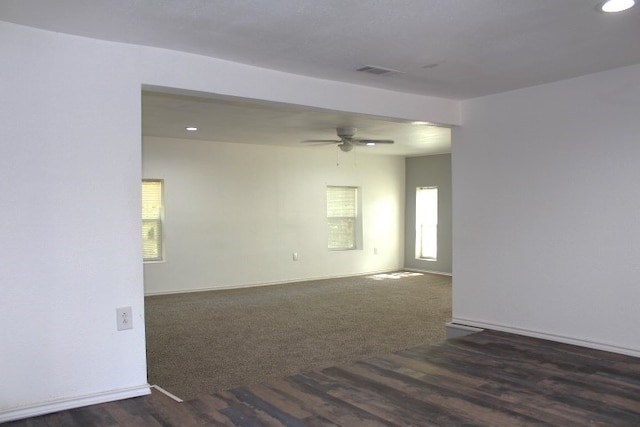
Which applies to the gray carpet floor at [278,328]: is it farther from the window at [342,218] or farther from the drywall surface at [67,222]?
the window at [342,218]

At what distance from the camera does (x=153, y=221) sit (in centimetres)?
810

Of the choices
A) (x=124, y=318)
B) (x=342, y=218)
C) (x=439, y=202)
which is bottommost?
(x=124, y=318)

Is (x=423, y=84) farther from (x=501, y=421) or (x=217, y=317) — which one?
(x=217, y=317)

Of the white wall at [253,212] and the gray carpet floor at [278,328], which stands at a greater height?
the white wall at [253,212]

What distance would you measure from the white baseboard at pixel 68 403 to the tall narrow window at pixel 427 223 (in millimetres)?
7821

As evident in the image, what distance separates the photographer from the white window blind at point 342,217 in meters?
10.1

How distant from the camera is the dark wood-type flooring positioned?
2.86 m

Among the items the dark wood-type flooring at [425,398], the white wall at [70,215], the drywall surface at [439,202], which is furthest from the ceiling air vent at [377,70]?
the drywall surface at [439,202]

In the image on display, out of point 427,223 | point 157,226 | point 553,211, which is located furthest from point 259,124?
point 427,223

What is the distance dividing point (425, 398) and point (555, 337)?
179 cm

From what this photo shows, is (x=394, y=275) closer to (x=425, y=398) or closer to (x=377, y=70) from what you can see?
(x=377, y=70)

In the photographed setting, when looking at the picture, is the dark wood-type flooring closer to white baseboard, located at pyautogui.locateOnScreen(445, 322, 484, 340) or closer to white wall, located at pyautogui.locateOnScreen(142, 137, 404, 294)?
white baseboard, located at pyautogui.locateOnScreen(445, 322, 484, 340)

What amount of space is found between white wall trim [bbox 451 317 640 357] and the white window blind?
5053 millimetres

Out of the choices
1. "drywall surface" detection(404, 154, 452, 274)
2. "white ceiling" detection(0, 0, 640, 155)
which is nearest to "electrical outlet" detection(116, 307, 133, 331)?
"white ceiling" detection(0, 0, 640, 155)
